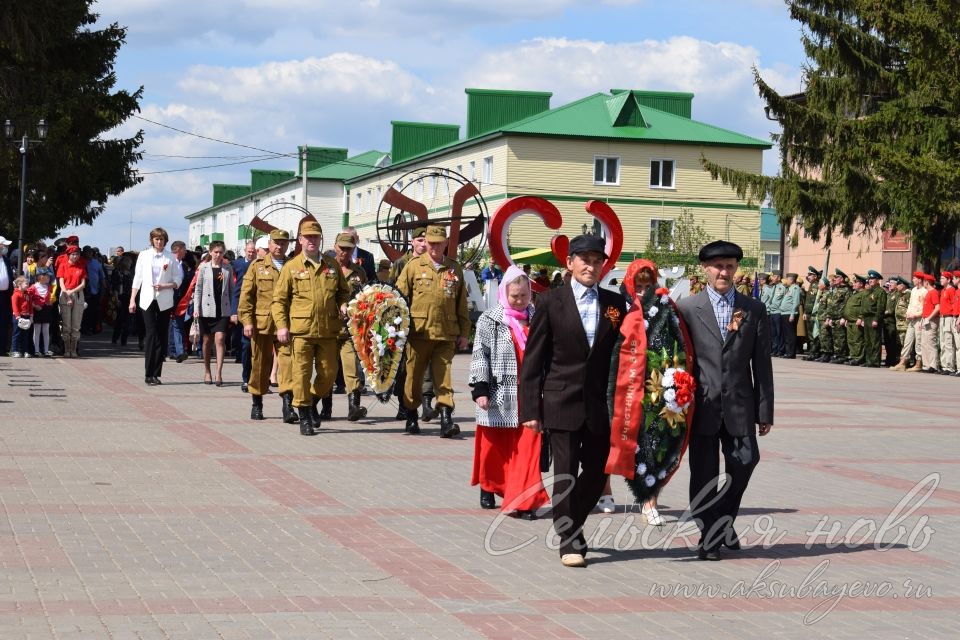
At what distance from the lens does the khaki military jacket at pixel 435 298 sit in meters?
13.8

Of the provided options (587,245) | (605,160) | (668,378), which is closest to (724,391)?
(668,378)

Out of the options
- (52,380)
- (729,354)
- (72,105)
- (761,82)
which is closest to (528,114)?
(761,82)

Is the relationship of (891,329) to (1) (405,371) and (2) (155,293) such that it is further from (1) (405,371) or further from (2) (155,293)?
(1) (405,371)

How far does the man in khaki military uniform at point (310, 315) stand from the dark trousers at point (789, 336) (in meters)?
21.3

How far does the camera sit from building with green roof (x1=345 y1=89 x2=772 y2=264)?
A: 2729 inches

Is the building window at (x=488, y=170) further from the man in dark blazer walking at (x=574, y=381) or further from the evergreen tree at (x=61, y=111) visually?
the man in dark blazer walking at (x=574, y=381)

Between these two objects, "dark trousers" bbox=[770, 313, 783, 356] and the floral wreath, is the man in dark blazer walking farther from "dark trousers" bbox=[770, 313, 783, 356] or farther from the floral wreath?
"dark trousers" bbox=[770, 313, 783, 356]

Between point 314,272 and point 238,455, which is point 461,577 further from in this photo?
point 314,272

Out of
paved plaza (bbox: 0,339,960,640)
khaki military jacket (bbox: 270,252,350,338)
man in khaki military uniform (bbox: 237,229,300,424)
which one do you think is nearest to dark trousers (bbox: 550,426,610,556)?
paved plaza (bbox: 0,339,960,640)

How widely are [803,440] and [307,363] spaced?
5028 mm

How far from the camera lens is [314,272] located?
13.9 m

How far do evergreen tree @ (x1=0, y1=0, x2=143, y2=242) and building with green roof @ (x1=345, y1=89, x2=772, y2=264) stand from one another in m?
31.2

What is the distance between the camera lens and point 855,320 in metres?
30.3

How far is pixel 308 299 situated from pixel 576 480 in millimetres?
6342
